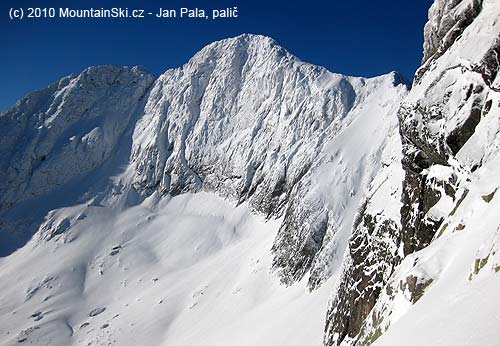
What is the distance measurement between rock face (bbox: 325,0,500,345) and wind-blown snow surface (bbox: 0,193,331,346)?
16.4 meters

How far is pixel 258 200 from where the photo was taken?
86.2 meters

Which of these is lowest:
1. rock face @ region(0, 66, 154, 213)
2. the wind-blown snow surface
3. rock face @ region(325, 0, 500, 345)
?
the wind-blown snow surface

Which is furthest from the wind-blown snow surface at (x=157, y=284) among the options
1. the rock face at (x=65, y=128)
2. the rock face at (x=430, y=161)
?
the rock face at (x=65, y=128)

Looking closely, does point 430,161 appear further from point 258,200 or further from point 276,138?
point 276,138

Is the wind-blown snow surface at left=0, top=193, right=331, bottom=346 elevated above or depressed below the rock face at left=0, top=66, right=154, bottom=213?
below

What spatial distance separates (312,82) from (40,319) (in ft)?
243

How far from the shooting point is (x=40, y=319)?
256 feet

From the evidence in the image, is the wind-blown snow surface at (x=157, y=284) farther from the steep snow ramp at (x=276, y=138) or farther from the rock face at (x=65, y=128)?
the rock face at (x=65, y=128)

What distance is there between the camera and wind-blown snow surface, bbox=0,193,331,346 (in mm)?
55531

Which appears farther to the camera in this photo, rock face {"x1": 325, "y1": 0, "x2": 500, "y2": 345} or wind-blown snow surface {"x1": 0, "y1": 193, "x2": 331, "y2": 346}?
wind-blown snow surface {"x1": 0, "y1": 193, "x2": 331, "y2": 346}

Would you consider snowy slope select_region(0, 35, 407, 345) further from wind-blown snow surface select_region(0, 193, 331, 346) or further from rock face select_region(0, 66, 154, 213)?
rock face select_region(0, 66, 154, 213)

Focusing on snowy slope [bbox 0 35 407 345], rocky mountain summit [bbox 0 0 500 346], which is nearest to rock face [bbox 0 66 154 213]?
snowy slope [bbox 0 35 407 345]

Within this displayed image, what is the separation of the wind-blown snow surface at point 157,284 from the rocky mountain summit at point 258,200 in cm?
38

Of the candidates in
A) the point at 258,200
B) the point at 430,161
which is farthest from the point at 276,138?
the point at 430,161
